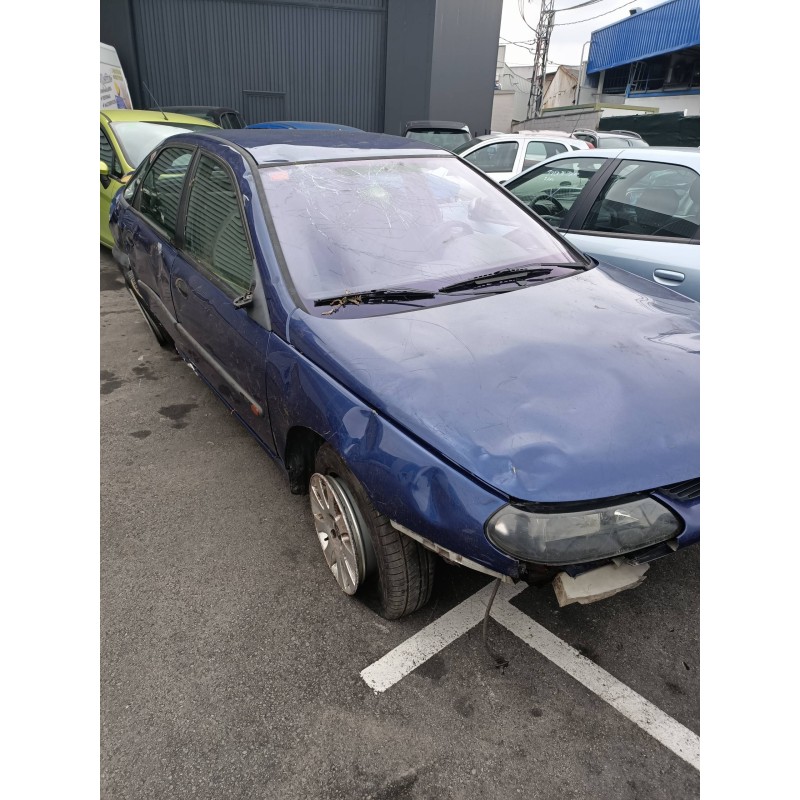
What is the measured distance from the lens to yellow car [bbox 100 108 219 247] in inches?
229

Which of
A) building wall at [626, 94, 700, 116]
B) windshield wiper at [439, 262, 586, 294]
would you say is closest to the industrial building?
windshield wiper at [439, 262, 586, 294]

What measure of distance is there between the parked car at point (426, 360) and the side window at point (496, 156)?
538 cm

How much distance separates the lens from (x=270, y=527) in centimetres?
273

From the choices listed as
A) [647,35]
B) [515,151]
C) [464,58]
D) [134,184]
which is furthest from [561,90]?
[134,184]

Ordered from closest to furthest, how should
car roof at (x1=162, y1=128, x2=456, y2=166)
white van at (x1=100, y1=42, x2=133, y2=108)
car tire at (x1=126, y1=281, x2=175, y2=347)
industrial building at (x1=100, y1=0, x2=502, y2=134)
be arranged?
car roof at (x1=162, y1=128, x2=456, y2=166), car tire at (x1=126, y1=281, x2=175, y2=347), white van at (x1=100, y1=42, x2=133, y2=108), industrial building at (x1=100, y1=0, x2=502, y2=134)

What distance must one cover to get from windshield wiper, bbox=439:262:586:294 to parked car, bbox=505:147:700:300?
3.29 ft

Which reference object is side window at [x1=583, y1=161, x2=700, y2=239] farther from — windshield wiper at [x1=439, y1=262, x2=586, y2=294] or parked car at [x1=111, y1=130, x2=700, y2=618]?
windshield wiper at [x1=439, y1=262, x2=586, y2=294]

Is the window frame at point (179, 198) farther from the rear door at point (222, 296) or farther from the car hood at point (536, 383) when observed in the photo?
the car hood at point (536, 383)

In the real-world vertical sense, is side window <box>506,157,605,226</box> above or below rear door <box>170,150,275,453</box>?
above

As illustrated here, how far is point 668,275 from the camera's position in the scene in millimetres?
3391

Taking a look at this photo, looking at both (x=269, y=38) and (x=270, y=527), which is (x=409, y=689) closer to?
(x=270, y=527)

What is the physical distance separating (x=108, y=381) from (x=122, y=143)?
10.4 ft

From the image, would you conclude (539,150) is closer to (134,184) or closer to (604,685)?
(134,184)

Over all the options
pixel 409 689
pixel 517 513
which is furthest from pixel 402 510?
pixel 409 689
